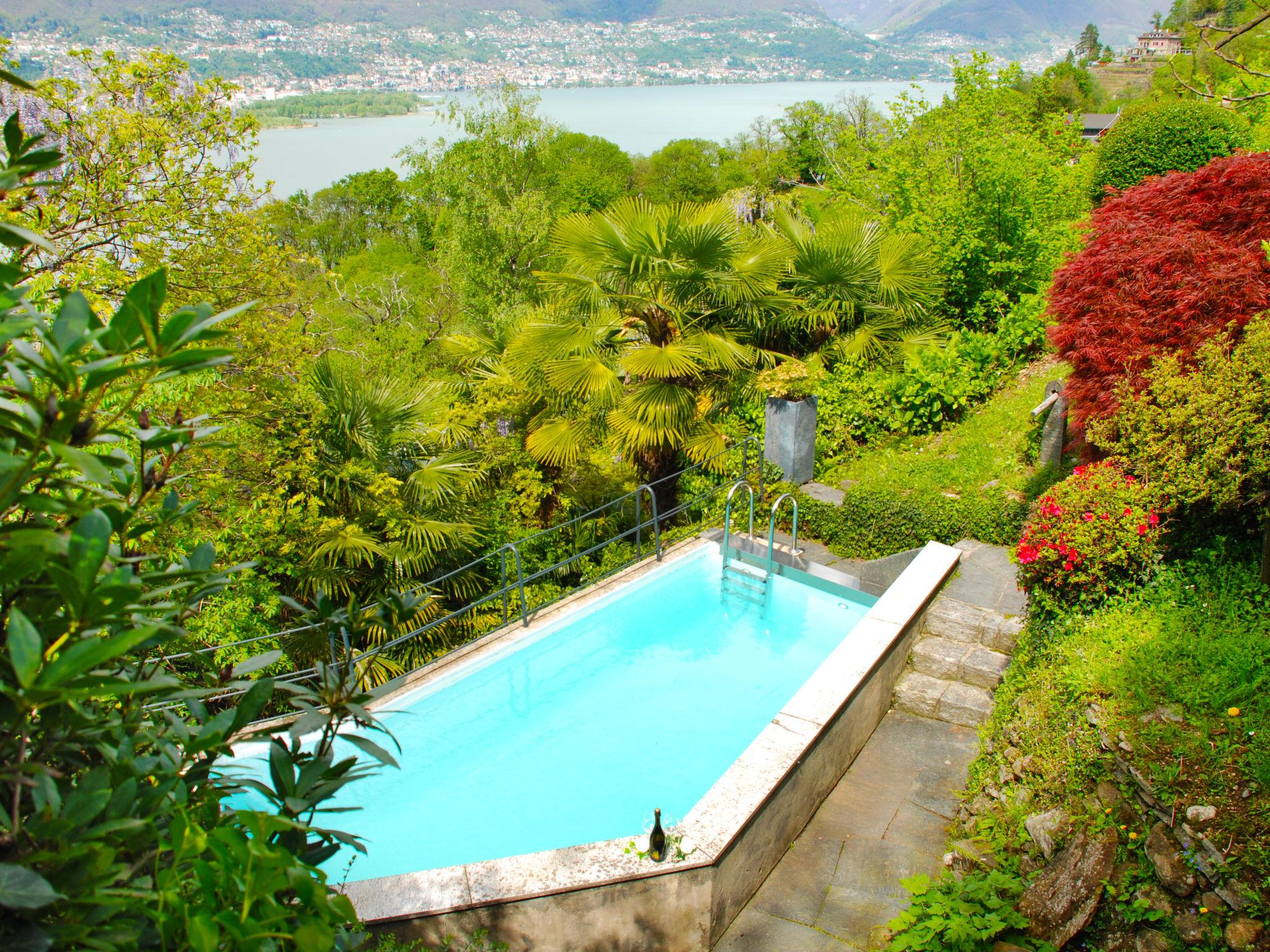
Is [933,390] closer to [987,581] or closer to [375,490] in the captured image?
[987,581]

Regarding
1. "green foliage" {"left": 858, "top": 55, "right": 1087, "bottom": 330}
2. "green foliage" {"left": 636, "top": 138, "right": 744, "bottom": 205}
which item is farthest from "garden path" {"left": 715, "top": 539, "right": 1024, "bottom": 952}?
"green foliage" {"left": 636, "top": 138, "right": 744, "bottom": 205}

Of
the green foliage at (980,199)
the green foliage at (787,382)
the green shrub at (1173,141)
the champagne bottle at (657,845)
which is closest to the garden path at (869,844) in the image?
the champagne bottle at (657,845)

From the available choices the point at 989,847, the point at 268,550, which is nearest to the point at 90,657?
the point at 989,847

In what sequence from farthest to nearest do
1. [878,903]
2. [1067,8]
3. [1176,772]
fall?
[1067,8], [878,903], [1176,772]

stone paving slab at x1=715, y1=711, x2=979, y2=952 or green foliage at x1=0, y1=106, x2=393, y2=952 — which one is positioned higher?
green foliage at x1=0, y1=106, x2=393, y2=952

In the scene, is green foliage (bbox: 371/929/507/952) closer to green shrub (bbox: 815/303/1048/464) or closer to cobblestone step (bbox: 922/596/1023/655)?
cobblestone step (bbox: 922/596/1023/655)

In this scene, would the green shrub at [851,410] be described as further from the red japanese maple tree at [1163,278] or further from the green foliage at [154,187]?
the green foliage at [154,187]

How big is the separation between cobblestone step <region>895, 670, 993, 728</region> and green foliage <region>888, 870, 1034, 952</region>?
153cm

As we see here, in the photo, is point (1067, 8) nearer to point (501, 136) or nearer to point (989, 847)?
point (501, 136)

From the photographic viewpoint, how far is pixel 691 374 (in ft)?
29.3

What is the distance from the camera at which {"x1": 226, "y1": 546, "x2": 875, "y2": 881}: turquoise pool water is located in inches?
209

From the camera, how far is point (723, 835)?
13.5 feet

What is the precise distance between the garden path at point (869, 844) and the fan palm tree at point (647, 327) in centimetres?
360

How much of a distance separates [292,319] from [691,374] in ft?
13.2
